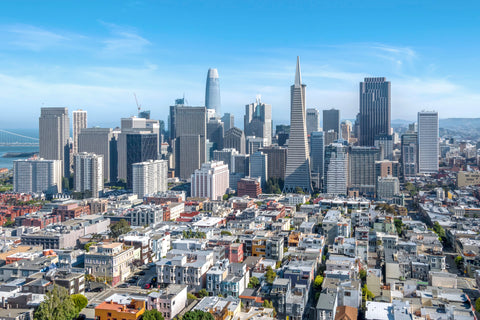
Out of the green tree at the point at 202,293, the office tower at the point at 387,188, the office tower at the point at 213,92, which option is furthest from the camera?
the office tower at the point at 213,92

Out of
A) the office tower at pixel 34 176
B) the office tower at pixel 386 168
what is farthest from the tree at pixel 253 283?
the office tower at pixel 386 168

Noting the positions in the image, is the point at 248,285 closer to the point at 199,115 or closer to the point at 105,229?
the point at 105,229

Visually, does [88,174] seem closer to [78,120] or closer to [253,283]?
[78,120]

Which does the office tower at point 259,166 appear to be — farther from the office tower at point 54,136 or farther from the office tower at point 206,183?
the office tower at point 54,136

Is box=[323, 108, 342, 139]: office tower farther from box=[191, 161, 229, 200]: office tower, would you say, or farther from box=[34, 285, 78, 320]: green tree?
box=[34, 285, 78, 320]: green tree

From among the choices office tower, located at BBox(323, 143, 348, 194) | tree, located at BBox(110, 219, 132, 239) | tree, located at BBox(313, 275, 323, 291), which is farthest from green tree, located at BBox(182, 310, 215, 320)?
office tower, located at BBox(323, 143, 348, 194)

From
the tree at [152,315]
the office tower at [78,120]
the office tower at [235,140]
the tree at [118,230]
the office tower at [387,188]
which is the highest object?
the office tower at [78,120]
